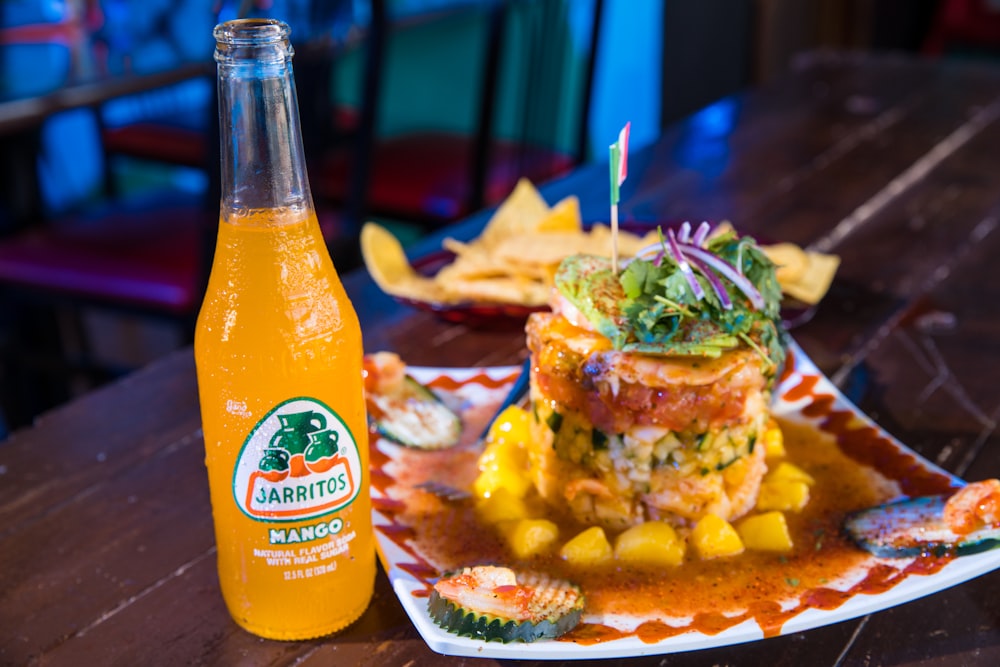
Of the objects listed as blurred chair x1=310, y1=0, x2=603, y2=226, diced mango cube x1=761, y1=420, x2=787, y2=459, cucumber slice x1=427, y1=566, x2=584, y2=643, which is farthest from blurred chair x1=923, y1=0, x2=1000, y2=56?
cucumber slice x1=427, y1=566, x2=584, y2=643

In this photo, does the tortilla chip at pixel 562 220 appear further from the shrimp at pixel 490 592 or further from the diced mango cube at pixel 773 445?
the shrimp at pixel 490 592

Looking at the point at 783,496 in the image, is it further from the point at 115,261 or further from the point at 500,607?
the point at 115,261

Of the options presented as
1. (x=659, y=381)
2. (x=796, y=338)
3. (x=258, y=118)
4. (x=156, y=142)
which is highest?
(x=258, y=118)

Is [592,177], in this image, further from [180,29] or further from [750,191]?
[180,29]

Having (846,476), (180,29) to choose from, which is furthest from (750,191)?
(180,29)

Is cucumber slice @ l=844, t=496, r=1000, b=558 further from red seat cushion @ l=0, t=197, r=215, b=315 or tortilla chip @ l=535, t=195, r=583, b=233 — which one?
red seat cushion @ l=0, t=197, r=215, b=315

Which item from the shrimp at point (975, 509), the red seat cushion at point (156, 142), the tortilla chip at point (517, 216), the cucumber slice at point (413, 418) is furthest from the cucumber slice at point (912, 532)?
the red seat cushion at point (156, 142)

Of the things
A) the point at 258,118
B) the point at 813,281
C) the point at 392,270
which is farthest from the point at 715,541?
the point at 392,270
